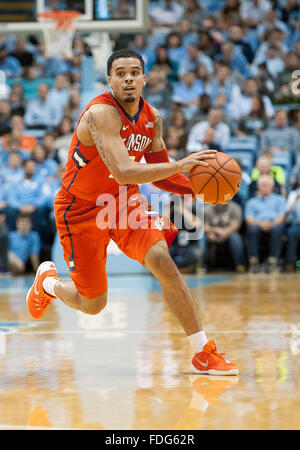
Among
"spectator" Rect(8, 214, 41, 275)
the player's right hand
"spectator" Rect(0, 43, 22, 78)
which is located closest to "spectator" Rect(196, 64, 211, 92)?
"spectator" Rect(0, 43, 22, 78)

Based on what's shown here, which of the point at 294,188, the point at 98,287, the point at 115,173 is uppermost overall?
the point at 115,173

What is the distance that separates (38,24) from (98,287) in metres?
7.27

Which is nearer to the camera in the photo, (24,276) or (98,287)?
(98,287)

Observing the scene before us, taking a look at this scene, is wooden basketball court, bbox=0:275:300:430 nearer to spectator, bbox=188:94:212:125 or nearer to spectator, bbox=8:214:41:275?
spectator, bbox=8:214:41:275

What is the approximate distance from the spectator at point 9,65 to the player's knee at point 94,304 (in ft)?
40.8

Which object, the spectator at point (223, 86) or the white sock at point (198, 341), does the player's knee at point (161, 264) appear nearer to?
the white sock at point (198, 341)

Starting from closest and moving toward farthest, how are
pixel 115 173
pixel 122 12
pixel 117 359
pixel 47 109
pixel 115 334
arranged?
pixel 115 173 < pixel 117 359 < pixel 115 334 < pixel 122 12 < pixel 47 109

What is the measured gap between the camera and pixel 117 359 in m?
4.98

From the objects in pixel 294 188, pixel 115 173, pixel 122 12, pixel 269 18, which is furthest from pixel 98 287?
pixel 269 18

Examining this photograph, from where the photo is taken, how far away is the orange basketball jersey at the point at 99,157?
4668 millimetres

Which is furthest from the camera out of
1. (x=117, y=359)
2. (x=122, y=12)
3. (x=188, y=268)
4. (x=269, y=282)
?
(x=188, y=268)

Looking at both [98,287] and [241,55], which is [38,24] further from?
[98,287]

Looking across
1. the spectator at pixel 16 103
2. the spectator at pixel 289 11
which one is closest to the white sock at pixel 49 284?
the spectator at pixel 16 103

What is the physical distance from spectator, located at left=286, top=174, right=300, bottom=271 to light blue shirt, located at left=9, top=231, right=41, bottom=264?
13.5ft
